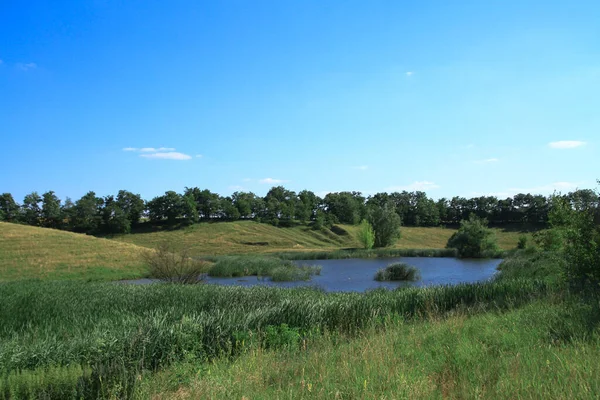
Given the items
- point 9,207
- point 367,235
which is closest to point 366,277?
point 367,235

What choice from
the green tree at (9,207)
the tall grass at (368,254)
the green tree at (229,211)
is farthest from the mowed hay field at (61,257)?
the green tree at (229,211)

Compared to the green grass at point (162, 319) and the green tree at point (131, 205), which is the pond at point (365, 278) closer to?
the green grass at point (162, 319)

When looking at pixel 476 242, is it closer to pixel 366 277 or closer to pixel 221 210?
pixel 366 277

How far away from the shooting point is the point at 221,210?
333 ft

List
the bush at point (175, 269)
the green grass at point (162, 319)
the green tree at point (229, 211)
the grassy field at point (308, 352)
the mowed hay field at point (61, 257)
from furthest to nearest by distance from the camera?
the green tree at point (229, 211), the mowed hay field at point (61, 257), the bush at point (175, 269), the green grass at point (162, 319), the grassy field at point (308, 352)

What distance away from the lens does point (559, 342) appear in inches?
220

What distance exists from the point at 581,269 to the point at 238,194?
4375 inches

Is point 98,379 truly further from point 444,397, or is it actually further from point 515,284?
point 515,284

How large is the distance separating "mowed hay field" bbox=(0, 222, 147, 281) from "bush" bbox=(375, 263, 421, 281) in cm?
2227

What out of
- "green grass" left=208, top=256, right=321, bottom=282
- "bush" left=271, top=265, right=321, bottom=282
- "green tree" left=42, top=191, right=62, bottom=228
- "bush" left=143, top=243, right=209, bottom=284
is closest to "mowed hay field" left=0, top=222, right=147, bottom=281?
"green grass" left=208, top=256, right=321, bottom=282

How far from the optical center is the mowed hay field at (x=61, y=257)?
35906 millimetres

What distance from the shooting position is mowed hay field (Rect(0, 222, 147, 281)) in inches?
1414

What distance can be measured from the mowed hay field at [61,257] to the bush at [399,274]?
22.3 meters

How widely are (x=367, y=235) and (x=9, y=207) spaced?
264 ft
